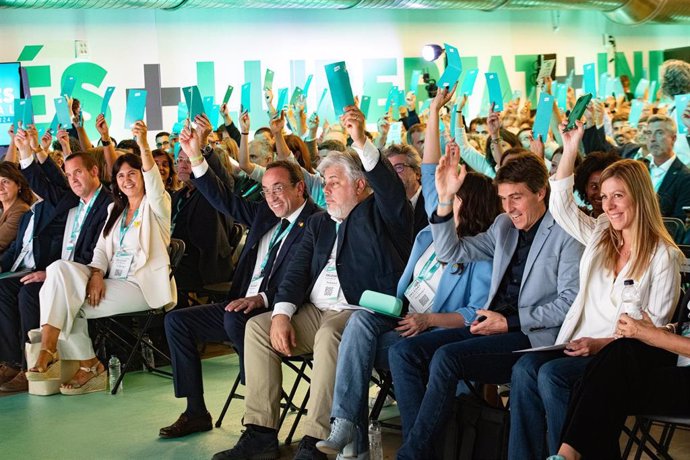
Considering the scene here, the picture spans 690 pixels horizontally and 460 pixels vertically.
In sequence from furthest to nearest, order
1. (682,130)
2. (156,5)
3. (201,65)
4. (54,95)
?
(201,65), (54,95), (156,5), (682,130)

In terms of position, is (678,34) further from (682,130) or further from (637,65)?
(682,130)

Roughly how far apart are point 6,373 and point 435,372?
12.0 feet

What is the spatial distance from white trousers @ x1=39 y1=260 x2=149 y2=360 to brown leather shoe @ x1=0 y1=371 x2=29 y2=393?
1.39 feet

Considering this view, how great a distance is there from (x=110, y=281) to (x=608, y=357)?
3.63 meters

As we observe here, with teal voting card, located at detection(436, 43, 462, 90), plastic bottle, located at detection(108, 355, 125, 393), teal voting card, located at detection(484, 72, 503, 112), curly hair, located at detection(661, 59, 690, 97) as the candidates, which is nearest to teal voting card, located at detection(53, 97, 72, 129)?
plastic bottle, located at detection(108, 355, 125, 393)

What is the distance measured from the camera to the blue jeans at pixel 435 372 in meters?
3.77

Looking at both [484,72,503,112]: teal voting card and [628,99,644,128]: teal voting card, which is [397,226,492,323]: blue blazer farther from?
[628,99,644,128]: teal voting card

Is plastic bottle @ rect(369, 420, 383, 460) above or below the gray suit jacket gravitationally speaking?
below

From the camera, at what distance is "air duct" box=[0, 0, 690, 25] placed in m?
9.23

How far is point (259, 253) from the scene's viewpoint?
542 cm

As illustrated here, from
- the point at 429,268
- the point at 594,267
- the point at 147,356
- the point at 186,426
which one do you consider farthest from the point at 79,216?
the point at 594,267

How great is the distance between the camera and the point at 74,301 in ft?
19.7

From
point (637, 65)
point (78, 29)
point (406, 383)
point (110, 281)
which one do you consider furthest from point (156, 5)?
point (637, 65)

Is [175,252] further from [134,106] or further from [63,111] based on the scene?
[63,111]
